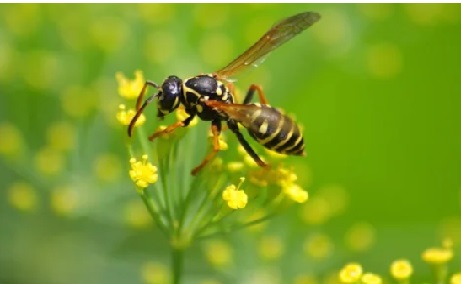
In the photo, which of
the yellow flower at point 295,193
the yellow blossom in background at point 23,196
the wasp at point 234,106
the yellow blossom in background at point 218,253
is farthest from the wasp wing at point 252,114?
the yellow blossom in background at point 23,196

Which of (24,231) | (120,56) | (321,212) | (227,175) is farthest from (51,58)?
(227,175)

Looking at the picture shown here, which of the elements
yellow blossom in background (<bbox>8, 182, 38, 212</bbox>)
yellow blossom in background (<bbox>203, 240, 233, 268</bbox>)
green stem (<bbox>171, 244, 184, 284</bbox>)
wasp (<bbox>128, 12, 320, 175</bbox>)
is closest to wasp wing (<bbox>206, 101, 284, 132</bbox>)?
wasp (<bbox>128, 12, 320, 175</bbox>)

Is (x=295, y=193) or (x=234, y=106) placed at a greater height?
(x=234, y=106)

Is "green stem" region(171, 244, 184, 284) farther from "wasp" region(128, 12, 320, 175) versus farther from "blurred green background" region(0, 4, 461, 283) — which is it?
"blurred green background" region(0, 4, 461, 283)

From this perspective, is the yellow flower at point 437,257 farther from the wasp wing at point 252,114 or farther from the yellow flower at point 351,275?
the wasp wing at point 252,114

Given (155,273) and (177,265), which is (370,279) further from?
(155,273)

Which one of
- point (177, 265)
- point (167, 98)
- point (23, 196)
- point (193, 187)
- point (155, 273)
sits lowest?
point (155, 273)

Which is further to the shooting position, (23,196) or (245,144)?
(23,196)

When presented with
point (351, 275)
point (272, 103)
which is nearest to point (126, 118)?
point (351, 275)
